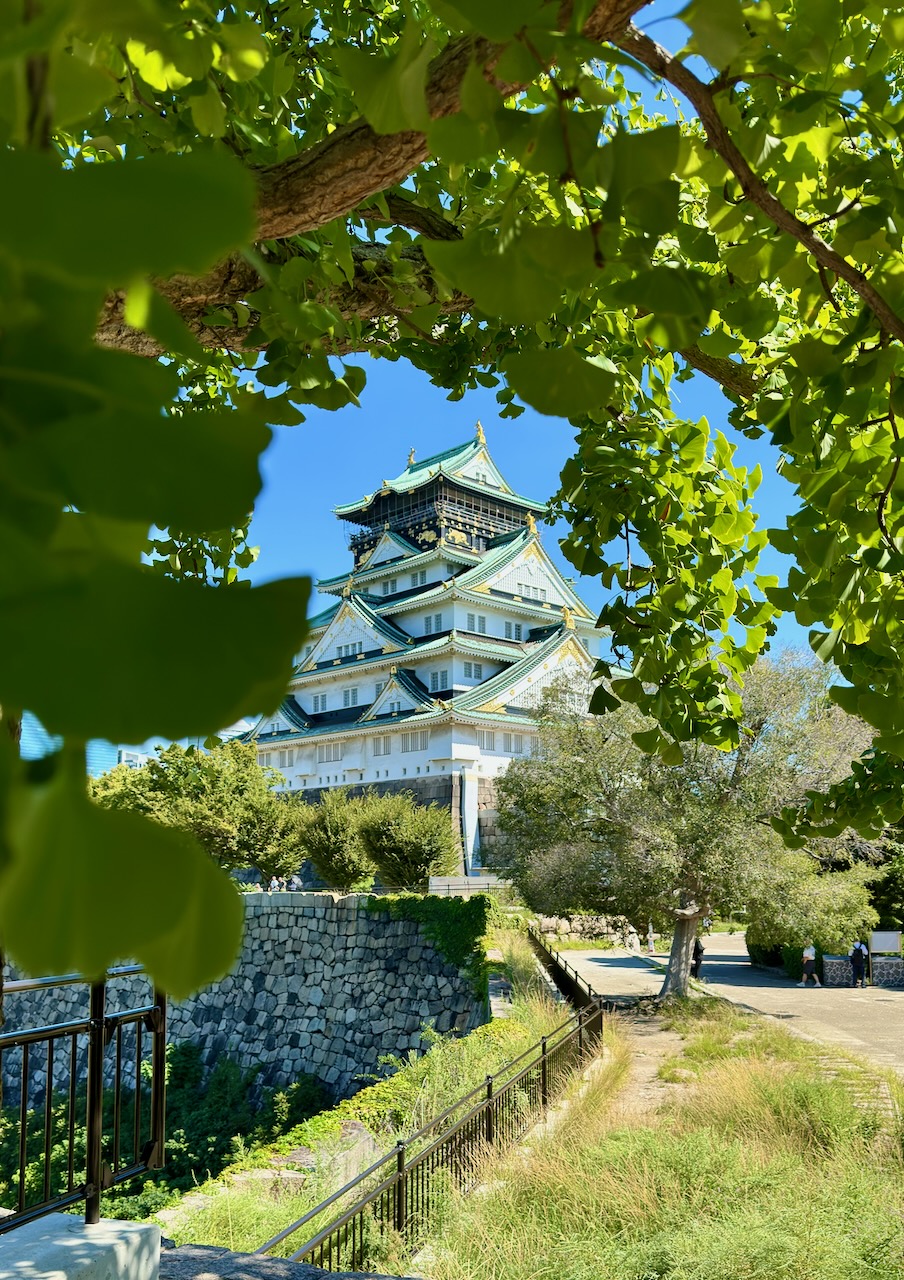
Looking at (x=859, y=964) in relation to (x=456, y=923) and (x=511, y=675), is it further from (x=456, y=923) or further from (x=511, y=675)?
(x=511, y=675)

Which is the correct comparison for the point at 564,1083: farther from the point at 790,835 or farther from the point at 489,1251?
the point at 790,835

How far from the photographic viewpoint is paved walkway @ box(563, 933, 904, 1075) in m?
11.7

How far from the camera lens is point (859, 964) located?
1780 centimetres

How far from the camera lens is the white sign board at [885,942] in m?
18.3

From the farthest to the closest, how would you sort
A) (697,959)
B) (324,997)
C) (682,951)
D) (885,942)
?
(885,942), (697,959), (324,997), (682,951)

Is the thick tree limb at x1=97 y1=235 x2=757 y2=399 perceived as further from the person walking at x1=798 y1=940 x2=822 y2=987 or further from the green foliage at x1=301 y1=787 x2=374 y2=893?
the person walking at x1=798 y1=940 x2=822 y2=987

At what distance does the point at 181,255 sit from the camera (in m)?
0.19

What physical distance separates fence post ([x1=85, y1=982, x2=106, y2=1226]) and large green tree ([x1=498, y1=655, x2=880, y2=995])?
10.6 metres

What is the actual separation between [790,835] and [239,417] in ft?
12.6

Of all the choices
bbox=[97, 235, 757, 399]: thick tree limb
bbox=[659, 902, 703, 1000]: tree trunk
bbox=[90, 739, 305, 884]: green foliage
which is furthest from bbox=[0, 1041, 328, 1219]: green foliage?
A: bbox=[97, 235, 757, 399]: thick tree limb

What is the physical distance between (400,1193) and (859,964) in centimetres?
1521

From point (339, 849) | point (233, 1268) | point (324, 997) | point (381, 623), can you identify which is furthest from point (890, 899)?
point (233, 1268)

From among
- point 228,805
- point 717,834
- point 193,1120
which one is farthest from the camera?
point 228,805

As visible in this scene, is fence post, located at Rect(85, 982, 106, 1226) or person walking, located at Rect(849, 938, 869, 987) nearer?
fence post, located at Rect(85, 982, 106, 1226)
